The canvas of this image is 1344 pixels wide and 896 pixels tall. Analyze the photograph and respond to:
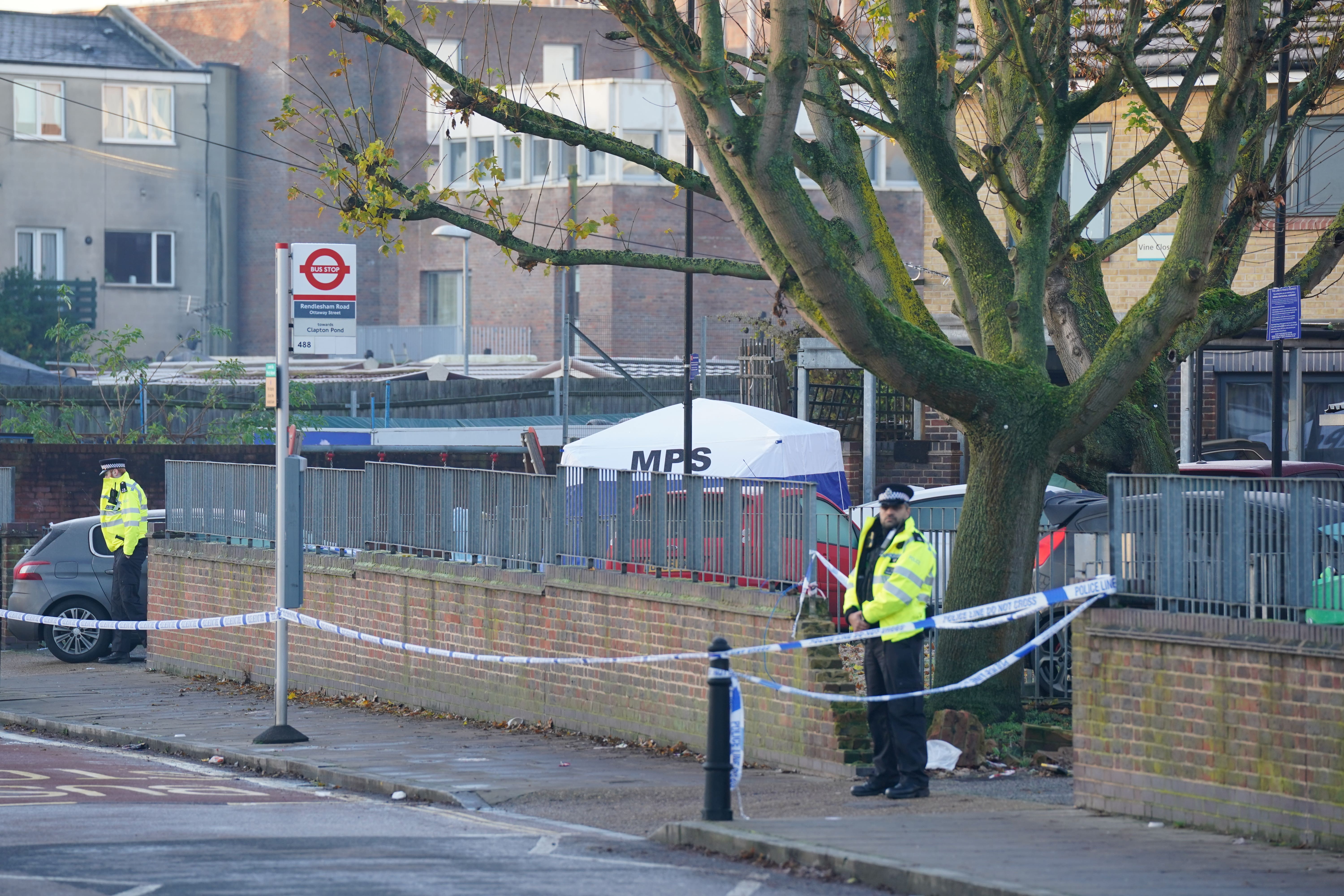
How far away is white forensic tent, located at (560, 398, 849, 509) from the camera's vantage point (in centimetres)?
2261

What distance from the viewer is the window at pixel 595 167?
170ft

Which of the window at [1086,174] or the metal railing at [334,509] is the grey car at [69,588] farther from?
the window at [1086,174]

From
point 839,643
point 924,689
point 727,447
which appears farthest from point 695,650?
point 727,447

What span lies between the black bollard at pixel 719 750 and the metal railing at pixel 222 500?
927 cm

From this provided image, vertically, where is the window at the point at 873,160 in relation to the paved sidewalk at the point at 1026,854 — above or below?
above

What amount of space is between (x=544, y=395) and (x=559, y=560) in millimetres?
26511

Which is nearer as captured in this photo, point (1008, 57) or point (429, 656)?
point (1008, 57)

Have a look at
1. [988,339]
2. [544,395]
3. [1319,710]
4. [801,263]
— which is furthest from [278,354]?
[544,395]

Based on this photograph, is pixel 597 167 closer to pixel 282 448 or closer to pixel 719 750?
pixel 282 448

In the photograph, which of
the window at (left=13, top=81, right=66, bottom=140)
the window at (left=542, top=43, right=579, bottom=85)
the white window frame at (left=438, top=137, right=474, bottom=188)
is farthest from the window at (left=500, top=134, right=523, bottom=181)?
the window at (left=13, top=81, right=66, bottom=140)

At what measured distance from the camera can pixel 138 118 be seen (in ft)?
181

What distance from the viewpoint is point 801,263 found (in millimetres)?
11094

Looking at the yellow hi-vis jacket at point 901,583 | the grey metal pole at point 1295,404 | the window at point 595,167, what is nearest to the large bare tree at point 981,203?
the yellow hi-vis jacket at point 901,583

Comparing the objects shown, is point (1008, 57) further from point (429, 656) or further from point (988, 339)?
point (429, 656)
